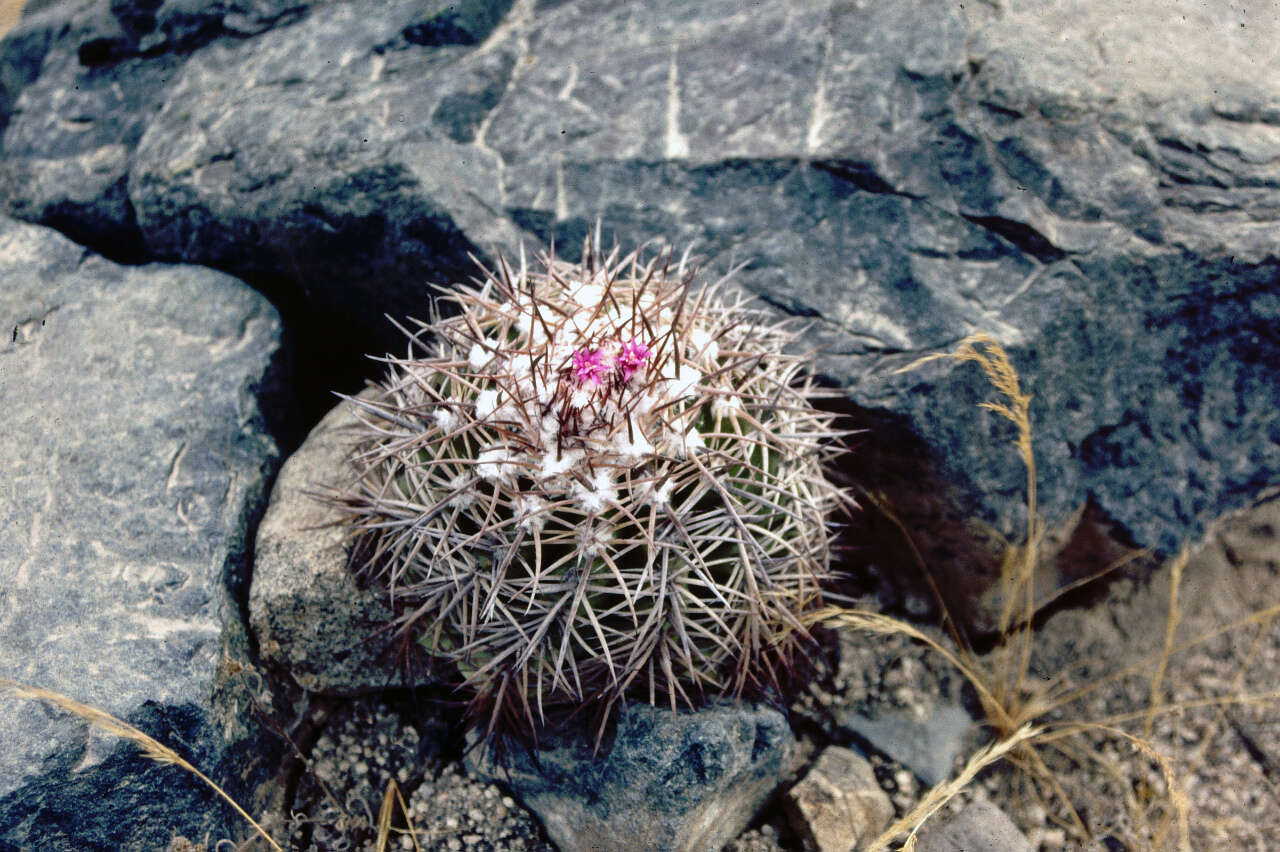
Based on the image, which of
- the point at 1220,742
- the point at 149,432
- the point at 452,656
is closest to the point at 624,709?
the point at 452,656

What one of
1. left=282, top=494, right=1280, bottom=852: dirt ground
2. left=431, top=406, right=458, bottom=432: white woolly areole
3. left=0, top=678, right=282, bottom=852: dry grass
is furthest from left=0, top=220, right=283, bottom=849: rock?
left=431, top=406, right=458, bottom=432: white woolly areole

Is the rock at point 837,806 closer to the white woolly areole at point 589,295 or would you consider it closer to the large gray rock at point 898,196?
the large gray rock at point 898,196

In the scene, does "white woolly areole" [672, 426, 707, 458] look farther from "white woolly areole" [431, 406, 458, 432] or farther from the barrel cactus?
"white woolly areole" [431, 406, 458, 432]

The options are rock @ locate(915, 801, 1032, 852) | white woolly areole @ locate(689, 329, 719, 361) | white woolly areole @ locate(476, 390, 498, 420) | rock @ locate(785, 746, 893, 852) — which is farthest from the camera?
rock @ locate(785, 746, 893, 852)

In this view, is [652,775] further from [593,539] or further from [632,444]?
[632,444]

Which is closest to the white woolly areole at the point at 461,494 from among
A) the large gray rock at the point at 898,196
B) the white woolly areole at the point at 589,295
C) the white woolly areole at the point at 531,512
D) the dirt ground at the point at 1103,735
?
the white woolly areole at the point at 531,512

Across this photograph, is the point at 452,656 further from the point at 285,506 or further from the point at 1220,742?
the point at 1220,742
